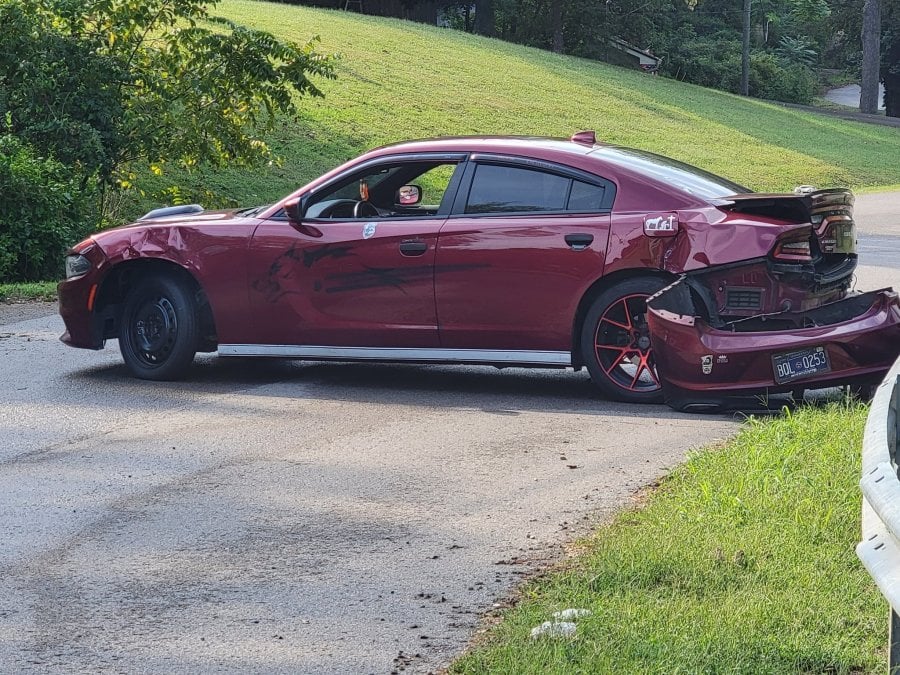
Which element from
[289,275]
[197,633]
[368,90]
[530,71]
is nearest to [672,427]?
[289,275]

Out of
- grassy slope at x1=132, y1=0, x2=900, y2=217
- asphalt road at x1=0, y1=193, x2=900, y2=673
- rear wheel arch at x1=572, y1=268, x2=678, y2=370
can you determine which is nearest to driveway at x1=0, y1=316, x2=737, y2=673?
asphalt road at x1=0, y1=193, x2=900, y2=673

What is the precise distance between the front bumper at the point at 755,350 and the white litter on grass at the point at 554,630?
147 inches

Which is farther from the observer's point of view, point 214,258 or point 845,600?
point 214,258

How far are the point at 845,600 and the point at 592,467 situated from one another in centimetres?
251

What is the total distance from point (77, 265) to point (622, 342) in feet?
12.9

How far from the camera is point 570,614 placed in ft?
15.8

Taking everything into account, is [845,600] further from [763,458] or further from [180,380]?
[180,380]

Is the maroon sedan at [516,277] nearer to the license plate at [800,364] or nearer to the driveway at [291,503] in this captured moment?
the license plate at [800,364]

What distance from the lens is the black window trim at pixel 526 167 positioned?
884 cm

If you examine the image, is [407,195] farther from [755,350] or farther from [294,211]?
[755,350]

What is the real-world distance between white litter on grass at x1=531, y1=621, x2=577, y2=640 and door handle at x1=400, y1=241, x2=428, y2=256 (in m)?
4.62

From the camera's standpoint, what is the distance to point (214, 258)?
9648 mm

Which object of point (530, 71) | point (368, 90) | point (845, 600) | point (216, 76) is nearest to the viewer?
point (845, 600)

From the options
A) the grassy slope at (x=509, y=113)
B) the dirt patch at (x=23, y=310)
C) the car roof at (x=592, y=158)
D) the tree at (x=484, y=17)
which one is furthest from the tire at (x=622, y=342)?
the tree at (x=484, y=17)
